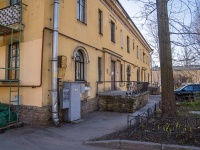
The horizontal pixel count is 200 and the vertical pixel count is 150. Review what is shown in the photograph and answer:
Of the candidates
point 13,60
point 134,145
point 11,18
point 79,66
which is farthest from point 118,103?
point 11,18

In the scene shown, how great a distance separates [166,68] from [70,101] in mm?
3890

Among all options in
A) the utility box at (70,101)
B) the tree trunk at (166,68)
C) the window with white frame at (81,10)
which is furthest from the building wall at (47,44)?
the tree trunk at (166,68)

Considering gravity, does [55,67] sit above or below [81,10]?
below

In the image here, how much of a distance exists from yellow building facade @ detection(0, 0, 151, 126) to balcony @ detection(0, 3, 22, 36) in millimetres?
72

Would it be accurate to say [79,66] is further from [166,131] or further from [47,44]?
[166,131]

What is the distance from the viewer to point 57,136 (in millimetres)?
6664

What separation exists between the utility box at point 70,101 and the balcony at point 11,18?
118 inches

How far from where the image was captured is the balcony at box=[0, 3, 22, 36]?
8.43 metres

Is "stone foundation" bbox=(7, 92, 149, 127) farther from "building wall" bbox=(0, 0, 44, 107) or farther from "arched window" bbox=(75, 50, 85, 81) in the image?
"arched window" bbox=(75, 50, 85, 81)

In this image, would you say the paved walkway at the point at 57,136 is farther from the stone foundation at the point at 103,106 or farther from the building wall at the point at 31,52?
the building wall at the point at 31,52

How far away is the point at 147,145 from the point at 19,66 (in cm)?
576

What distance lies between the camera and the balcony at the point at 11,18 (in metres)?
8.43

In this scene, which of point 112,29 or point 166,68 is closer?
point 166,68

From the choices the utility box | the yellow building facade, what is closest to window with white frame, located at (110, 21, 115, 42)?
the yellow building facade
